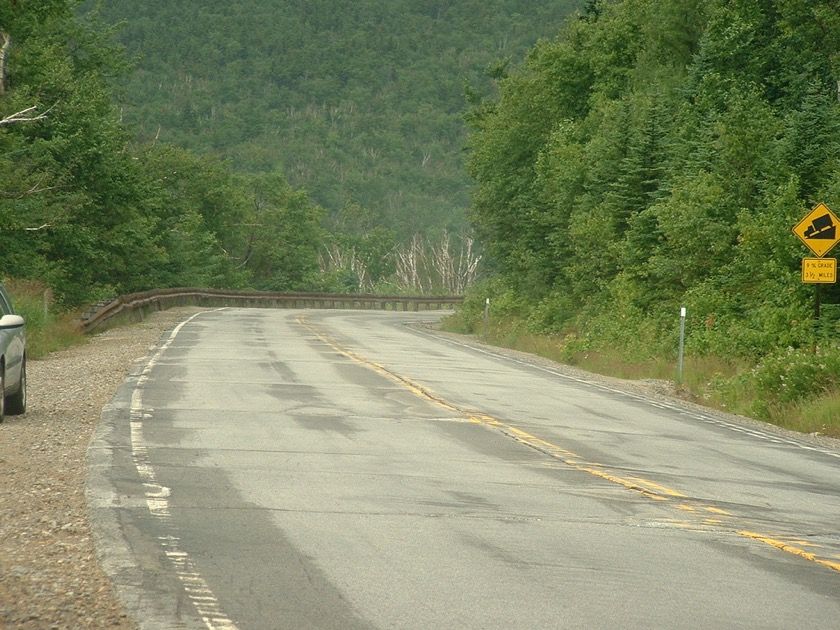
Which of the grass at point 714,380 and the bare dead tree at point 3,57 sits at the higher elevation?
the bare dead tree at point 3,57

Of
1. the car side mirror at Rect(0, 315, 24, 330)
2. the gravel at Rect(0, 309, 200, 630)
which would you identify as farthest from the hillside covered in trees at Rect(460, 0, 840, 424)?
the car side mirror at Rect(0, 315, 24, 330)

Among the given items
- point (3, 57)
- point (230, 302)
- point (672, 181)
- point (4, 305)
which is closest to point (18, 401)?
point (4, 305)

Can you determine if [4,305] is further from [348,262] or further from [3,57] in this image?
[348,262]

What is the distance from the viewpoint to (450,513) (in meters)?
10.1

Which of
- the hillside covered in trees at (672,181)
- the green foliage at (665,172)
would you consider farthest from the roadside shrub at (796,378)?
the green foliage at (665,172)

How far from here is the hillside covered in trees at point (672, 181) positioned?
92.4 feet

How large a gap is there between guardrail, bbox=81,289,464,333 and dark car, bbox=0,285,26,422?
65.3 feet

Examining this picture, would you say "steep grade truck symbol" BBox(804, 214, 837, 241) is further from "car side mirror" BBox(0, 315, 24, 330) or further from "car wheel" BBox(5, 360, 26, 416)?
"car side mirror" BBox(0, 315, 24, 330)

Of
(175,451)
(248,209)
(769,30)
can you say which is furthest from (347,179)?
(175,451)

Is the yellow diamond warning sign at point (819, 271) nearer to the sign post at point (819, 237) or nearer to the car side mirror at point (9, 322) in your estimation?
Result: the sign post at point (819, 237)

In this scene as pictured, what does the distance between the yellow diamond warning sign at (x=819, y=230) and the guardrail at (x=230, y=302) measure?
20318 mm

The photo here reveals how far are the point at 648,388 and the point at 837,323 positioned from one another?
4079 mm

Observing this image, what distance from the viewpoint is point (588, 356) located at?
3422cm

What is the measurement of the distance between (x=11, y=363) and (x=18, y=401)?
2.79 ft
